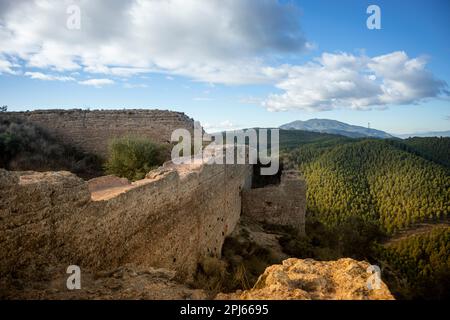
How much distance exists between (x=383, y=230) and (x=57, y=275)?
39.0m

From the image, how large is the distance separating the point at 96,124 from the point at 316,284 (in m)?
11.9

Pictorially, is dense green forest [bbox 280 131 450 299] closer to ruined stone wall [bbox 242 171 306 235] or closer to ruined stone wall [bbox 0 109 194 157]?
→ ruined stone wall [bbox 242 171 306 235]

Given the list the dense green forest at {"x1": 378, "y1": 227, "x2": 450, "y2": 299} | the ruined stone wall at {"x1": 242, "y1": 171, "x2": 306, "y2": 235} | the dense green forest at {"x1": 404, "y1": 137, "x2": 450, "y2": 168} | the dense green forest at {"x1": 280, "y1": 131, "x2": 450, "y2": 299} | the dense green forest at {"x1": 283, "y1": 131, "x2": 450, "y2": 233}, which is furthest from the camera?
the dense green forest at {"x1": 404, "y1": 137, "x2": 450, "y2": 168}

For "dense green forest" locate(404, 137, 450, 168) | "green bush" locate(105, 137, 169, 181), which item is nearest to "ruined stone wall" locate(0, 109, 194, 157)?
"green bush" locate(105, 137, 169, 181)

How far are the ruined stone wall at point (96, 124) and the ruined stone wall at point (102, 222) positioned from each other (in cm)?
597

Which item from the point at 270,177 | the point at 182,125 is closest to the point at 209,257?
the point at 182,125

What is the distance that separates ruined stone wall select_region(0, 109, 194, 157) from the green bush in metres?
2.92

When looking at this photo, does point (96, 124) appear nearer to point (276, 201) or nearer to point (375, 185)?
point (276, 201)

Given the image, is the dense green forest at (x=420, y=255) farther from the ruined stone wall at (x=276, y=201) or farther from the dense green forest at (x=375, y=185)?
the ruined stone wall at (x=276, y=201)

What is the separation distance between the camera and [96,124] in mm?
12805

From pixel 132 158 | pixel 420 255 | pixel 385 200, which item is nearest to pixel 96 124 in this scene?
pixel 132 158

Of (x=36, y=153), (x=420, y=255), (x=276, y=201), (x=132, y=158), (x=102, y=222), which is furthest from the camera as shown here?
(x=420, y=255)

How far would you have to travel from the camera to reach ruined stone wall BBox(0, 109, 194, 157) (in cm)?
1269
